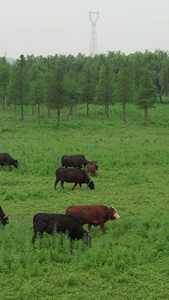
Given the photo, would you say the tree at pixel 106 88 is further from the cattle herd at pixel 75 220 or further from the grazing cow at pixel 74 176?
the cattle herd at pixel 75 220

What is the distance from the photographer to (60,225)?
418 inches

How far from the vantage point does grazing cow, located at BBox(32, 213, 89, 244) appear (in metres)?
10.6

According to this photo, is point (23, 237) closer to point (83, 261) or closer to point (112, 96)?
point (83, 261)

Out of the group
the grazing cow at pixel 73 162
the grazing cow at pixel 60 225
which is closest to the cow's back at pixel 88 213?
the grazing cow at pixel 60 225

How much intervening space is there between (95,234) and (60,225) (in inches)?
65.4

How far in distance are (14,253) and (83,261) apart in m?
2.13

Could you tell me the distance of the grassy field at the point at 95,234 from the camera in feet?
27.3

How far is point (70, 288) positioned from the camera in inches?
324

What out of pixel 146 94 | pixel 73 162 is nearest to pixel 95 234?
pixel 73 162

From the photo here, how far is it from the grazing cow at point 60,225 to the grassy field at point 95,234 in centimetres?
29

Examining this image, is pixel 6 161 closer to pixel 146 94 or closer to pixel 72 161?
pixel 72 161

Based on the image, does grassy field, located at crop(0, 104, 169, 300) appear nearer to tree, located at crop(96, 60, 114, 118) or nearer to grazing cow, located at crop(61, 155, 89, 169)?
grazing cow, located at crop(61, 155, 89, 169)

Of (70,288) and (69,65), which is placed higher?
(69,65)

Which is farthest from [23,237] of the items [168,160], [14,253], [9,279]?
[168,160]
